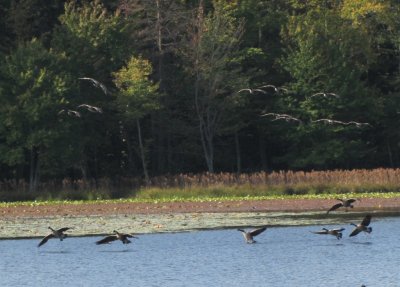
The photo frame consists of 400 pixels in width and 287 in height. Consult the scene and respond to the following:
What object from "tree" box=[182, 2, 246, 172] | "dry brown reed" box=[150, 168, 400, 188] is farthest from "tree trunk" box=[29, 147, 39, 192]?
"tree" box=[182, 2, 246, 172]

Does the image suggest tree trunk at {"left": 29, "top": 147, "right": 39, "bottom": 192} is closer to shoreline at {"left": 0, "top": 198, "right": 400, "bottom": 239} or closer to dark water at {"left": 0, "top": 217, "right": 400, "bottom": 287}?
shoreline at {"left": 0, "top": 198, "right": 400, "bottom": 239}

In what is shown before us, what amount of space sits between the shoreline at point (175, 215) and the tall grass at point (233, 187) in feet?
14.2

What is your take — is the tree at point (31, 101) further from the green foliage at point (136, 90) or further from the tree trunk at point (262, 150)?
the tree trunk at point (262, 150)

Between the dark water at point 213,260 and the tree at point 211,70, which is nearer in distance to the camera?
the dark water at point 213,260

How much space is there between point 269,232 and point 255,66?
4118 cm

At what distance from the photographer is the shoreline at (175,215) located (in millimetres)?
45438

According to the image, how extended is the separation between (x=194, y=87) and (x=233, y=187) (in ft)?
50.4

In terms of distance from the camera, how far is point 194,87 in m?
77.6

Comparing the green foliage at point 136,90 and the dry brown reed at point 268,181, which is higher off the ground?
the green foliage at point 136,90

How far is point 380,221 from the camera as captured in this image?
152ft

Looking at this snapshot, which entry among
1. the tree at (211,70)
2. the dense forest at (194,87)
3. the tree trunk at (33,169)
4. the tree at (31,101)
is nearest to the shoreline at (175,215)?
the tree trunk at (33,169)

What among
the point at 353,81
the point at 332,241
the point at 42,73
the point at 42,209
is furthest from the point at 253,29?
the point at 332,241

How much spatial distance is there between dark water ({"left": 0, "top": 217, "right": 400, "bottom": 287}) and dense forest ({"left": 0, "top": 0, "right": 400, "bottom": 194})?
1138 inches

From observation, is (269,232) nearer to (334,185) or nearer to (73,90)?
(334,185)
